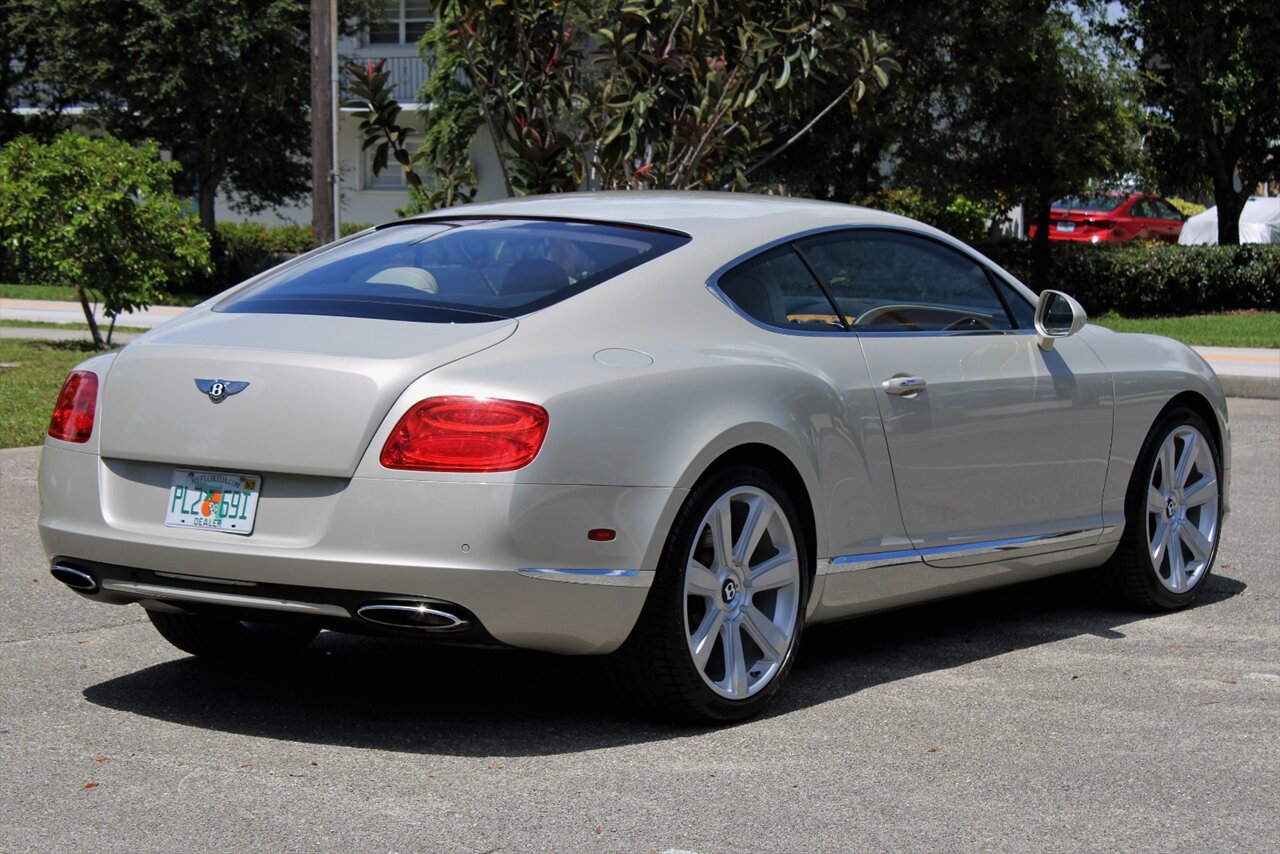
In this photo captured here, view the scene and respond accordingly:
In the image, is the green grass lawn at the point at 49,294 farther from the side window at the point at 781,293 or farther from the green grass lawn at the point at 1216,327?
the side window at the point at 781,293

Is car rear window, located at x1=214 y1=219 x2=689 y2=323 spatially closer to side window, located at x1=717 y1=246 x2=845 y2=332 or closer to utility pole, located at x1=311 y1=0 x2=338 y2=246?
side window, located at x1=717 y1=246 x2=845 y2=332

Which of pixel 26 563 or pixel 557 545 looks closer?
pixel 557 545

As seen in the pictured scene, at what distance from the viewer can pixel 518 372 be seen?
4.57 m

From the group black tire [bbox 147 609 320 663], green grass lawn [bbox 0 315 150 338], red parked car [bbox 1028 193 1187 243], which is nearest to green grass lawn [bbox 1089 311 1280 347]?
red parked car [bbox 1028 193 1187 243]

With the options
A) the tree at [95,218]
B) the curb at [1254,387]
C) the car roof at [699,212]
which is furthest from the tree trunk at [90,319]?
the car roof at [699,212]

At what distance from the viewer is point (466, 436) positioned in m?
4.46

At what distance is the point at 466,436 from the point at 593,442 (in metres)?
0.34

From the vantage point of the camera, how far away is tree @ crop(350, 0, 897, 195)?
12141 millimetres

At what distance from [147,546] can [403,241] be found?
141 centimetres

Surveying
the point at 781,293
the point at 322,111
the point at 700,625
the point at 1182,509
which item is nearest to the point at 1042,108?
the point at 322,111

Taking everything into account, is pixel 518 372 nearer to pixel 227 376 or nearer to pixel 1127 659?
pixel 227 376

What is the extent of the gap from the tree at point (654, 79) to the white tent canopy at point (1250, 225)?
86.4 ft

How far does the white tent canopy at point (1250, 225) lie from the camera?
3838cm

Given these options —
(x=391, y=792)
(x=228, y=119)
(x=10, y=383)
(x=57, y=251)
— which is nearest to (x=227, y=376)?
(x=391, y=792)
